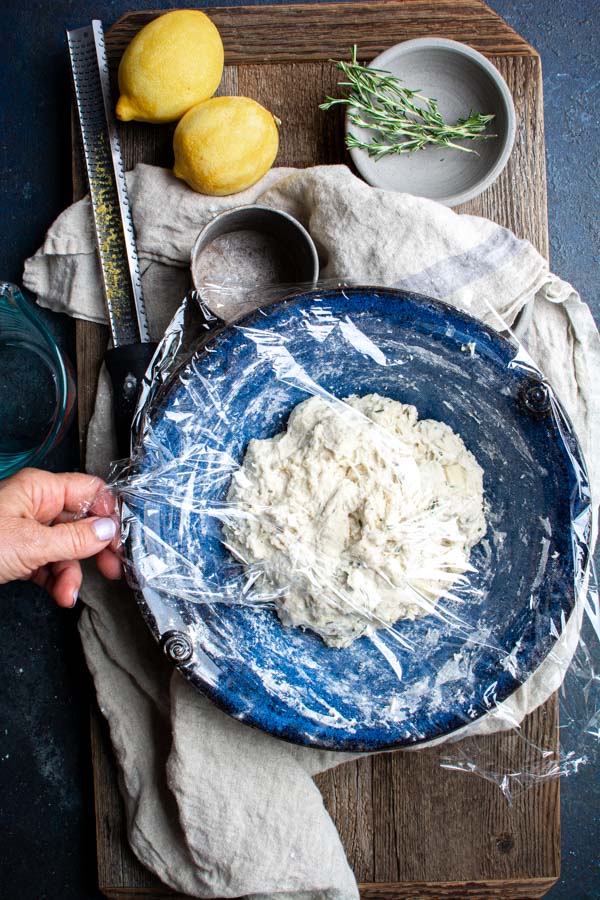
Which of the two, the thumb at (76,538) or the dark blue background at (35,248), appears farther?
the dark blue background at (35,248)

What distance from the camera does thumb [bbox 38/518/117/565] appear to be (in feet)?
2.36

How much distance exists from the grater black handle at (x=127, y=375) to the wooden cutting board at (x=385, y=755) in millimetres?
92

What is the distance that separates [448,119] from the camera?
2.96ft

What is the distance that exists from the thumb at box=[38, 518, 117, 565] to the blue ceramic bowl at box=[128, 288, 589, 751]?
0.03 metres

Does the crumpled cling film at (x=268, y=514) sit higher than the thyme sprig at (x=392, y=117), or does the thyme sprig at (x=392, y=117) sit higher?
the thyme sprig at (x=392, y=117)

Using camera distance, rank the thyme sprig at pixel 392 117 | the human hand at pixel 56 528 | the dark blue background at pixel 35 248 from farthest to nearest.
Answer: the dark blue background at pixel 35 248 → the thyme sprig at pixel 392 117 → the human hand at pixel 56 528

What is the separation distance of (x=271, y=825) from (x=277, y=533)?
358 millimetres

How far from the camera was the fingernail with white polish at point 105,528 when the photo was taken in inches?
29.0

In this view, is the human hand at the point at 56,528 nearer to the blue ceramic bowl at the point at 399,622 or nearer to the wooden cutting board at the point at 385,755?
the blue ceramic bowl at the point at 399,622

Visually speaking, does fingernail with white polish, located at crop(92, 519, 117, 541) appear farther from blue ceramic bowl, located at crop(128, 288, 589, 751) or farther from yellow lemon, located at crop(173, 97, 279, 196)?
yellow lemon, located at crop(173, 97, 279, 196)

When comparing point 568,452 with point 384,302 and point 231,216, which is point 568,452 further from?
point 231,216

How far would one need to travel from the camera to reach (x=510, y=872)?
895 mm

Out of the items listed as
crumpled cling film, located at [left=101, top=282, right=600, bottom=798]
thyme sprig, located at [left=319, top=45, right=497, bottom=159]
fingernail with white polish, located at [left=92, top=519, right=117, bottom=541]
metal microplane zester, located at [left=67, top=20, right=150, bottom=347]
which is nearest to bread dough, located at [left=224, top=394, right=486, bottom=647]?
crumpled cling film, located at [left=101, top=282, right=600, bottom=798]

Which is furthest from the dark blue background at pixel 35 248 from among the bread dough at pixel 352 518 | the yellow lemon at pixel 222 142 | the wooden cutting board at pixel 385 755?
the bread dough at pixel 352 518
